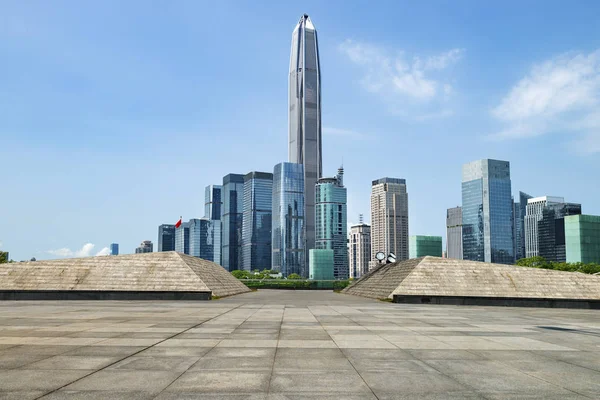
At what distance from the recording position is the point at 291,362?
45.1ft

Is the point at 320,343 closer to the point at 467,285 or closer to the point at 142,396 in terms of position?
the point at 142,396

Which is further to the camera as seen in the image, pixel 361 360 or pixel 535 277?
pixel 535 277

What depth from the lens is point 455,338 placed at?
1953cm

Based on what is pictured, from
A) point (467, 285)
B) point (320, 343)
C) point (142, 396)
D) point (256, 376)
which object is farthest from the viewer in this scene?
point (467, 285)

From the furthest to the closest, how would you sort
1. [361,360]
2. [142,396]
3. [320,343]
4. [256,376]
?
[320,343], [361,360], [256,376], [142,396]

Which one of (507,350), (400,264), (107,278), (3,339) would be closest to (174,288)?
(107,278)

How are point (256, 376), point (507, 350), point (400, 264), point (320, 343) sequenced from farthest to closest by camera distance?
point (400, 264), point (320, 343), point (507, 350), point (256, 376)

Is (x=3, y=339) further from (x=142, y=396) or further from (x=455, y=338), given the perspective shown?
(x=455, y=338)

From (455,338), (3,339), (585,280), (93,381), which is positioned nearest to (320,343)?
(455,338)

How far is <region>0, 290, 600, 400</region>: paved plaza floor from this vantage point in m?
10.4

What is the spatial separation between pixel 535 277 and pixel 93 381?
4953cm

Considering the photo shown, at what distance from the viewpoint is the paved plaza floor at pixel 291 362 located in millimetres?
10430

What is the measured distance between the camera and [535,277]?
51500 mm

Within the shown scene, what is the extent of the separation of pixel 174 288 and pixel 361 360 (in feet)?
131
